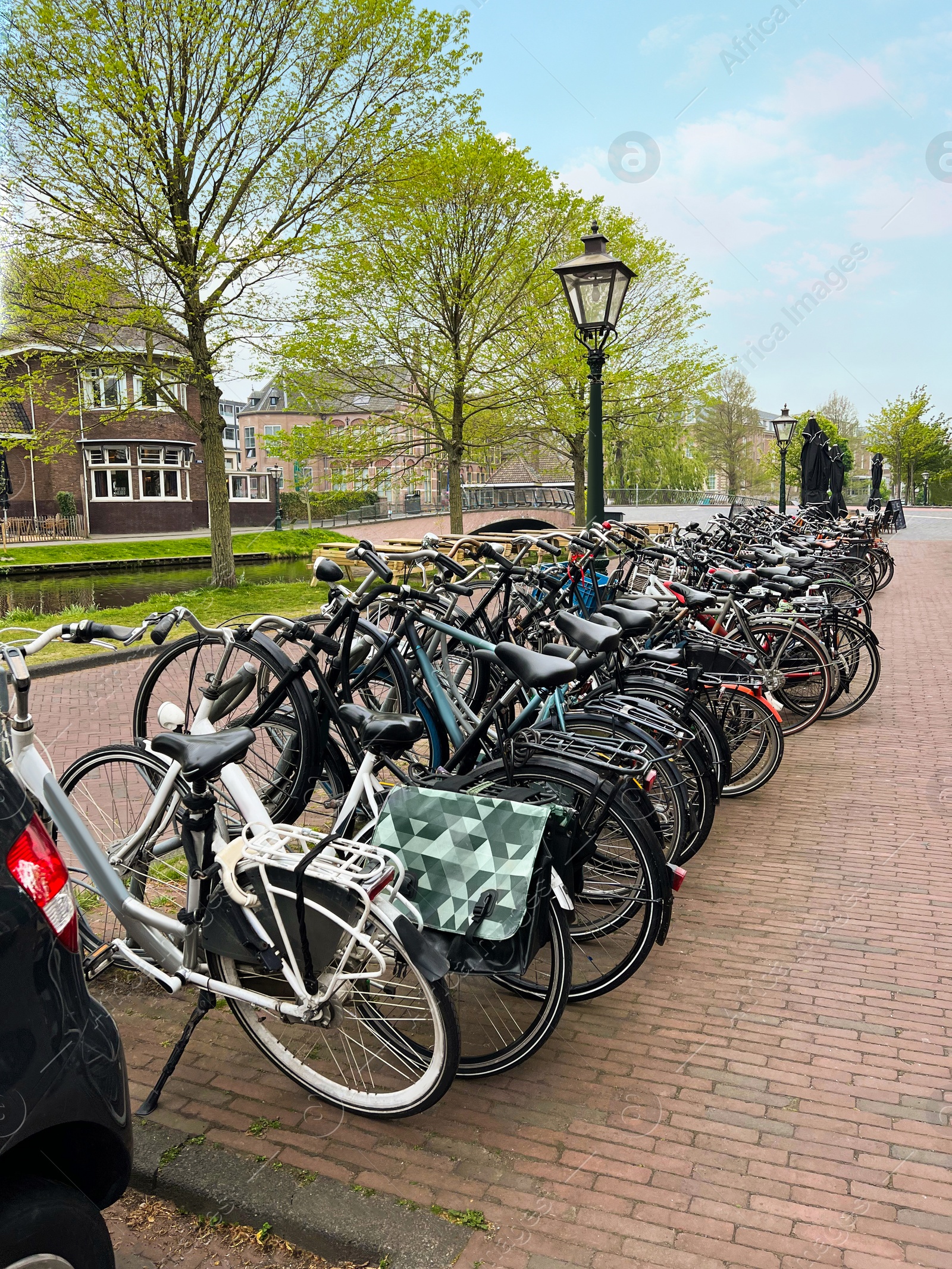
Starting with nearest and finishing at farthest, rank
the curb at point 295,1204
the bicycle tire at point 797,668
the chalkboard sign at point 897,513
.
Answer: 1. the curb at point 295,1204
2. the bicycle tire at point 797,668
3. the chalkboard sign at point 897,513

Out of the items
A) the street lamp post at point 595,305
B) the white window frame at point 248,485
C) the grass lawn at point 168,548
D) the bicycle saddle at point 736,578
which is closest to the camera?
the bicycle saddle at point 736,578

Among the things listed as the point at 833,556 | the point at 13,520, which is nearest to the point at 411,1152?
the point at 833,556

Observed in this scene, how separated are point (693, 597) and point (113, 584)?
21099mm

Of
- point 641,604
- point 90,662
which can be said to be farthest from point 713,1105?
point 90,662

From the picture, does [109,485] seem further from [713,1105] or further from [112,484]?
[713,1105]

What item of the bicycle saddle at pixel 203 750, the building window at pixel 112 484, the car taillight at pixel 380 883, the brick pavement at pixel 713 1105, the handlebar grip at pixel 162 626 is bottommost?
the brick pavement at pixel 713 1105

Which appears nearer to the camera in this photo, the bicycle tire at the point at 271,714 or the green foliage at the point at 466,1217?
the green foliage at the point at 466,1217

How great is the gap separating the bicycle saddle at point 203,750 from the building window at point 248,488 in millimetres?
42969

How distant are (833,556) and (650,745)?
811 cm

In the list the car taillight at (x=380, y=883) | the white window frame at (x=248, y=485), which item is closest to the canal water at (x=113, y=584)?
the car taillight at (x=380, y=883)

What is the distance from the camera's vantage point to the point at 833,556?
35.6 feet

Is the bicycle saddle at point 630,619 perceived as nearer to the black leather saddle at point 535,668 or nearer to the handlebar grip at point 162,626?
the black leather saddle at point 535,668

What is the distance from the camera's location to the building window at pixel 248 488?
46.8 metres

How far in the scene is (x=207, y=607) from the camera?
44.0ft
